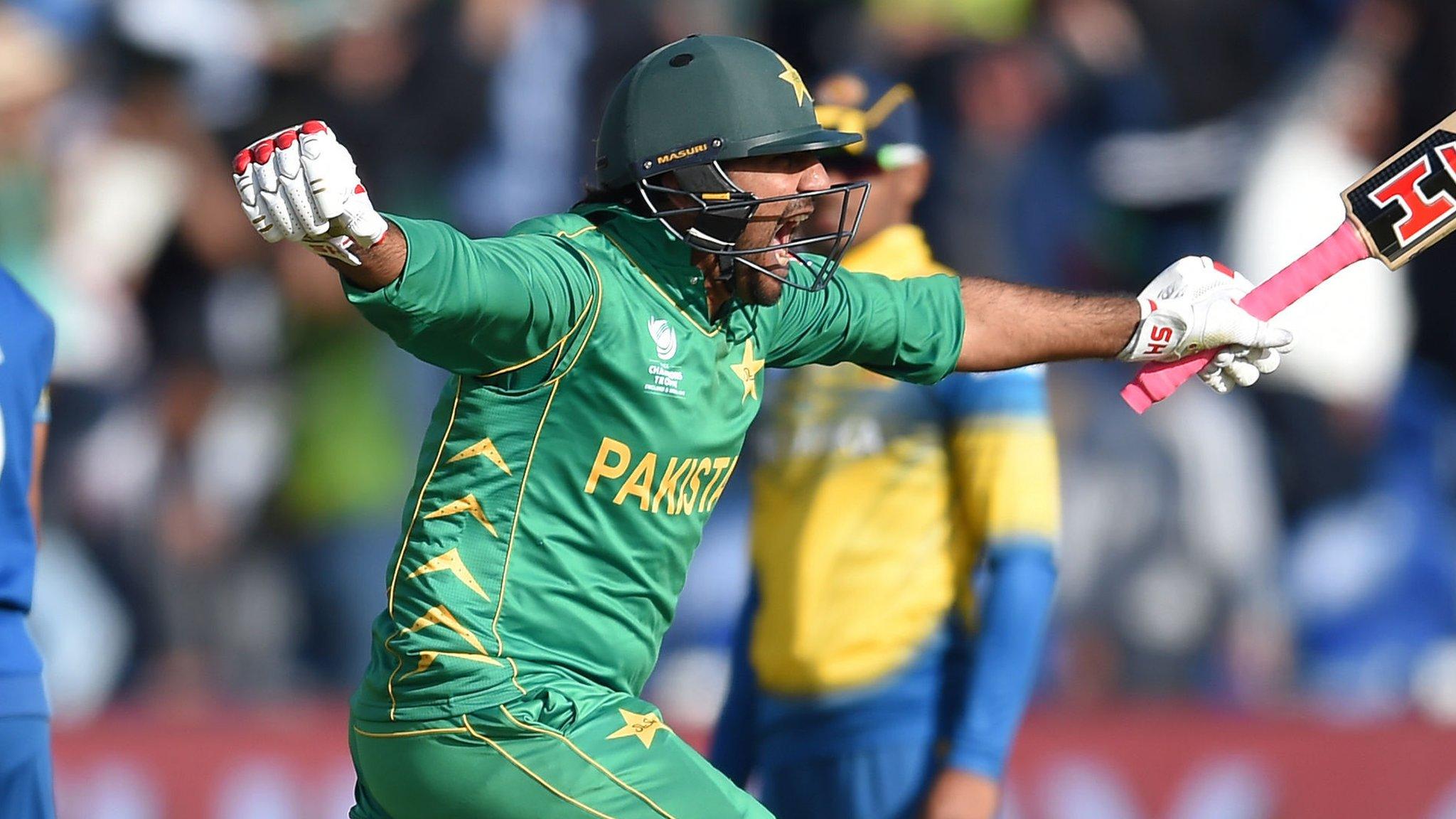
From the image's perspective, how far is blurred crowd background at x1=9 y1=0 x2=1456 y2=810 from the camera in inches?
303

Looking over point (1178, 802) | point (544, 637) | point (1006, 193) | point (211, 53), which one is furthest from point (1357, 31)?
point (544, 637)

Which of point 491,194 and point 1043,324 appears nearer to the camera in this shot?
point 1043,324

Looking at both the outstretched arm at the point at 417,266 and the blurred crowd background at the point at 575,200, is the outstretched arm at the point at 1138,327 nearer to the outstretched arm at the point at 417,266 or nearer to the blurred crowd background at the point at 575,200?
the outstretched arm at the point at 417,266

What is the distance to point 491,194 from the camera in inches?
318

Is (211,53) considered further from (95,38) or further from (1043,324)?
(1043,324)

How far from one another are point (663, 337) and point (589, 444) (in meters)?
0.23

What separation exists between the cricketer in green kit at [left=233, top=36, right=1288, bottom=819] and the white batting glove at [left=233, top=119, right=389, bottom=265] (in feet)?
0.27

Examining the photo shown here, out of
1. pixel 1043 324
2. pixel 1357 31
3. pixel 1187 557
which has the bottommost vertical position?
pixel 1187 557

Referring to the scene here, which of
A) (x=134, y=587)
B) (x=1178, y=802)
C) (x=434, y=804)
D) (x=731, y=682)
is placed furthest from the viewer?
(x=134, y=587)

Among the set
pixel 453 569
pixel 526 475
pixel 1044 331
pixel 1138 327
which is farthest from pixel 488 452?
pixel 1138 327

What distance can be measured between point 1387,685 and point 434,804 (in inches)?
219

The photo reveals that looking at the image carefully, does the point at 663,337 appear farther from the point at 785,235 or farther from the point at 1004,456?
the point at 1004,456

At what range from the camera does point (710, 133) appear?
134 inches

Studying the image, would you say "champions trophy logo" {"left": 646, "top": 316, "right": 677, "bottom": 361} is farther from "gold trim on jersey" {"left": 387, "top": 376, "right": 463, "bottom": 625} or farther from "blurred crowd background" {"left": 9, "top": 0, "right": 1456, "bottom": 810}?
"blurred crowd background" {"left": 9, "top": 0, "right": 1456, "bottom": 810}
